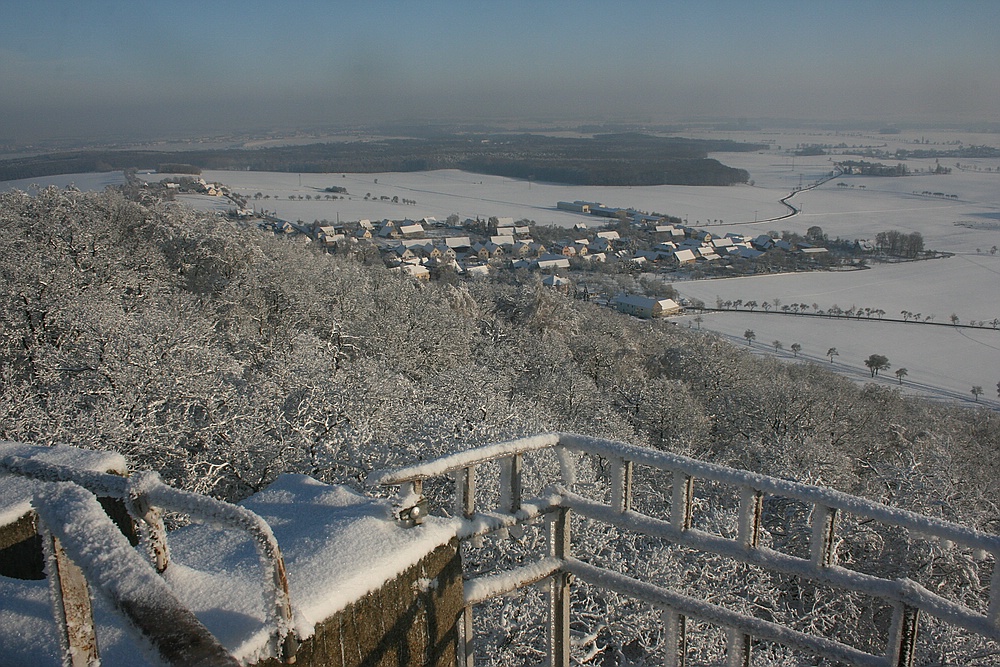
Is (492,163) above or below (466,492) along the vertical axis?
above

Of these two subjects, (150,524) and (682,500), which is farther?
(682,500)

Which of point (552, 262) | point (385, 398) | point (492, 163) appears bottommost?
point (552, 262)

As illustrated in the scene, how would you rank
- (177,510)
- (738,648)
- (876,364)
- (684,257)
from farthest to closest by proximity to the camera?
1. (684,257)
2. (876,364)
3. (738,648)
4. (177,510)

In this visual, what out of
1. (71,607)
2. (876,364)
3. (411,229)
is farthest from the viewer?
(411,229)

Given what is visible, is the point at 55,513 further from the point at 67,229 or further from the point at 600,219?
the point at 600,219

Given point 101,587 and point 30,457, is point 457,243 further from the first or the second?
point 101,587

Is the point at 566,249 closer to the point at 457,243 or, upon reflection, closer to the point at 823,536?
the point at 457,243

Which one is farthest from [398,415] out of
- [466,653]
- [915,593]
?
[915,593]

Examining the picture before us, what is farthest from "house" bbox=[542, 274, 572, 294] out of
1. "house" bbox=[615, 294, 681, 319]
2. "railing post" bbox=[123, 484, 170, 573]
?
"railing post" bbox=[123, 484, 170, 573]

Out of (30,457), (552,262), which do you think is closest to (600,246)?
(552,262)
